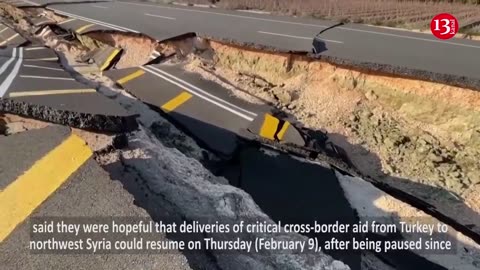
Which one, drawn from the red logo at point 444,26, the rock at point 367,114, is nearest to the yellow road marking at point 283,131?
the rock at point 367,114

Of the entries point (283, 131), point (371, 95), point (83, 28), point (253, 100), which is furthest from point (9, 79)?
point (371, 95)

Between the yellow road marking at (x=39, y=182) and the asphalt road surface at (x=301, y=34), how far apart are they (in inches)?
290

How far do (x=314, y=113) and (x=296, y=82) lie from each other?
1.16m

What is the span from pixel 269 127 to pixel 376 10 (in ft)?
37.2

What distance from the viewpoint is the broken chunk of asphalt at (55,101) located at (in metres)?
5.46

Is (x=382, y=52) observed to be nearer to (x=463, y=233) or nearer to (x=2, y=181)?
(x=463, y=233)

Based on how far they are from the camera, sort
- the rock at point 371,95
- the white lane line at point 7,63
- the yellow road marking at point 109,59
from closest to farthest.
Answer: the white lane line at point 7,63 < the rock at point 371,95 < the yellow road marking at point 109,59

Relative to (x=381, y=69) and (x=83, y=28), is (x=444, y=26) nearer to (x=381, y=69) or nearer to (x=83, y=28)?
(x=381, y=69)

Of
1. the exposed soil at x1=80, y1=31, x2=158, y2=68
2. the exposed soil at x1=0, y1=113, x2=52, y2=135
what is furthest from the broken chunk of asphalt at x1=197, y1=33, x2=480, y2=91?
the exposed soil at x1=0, y1=113, x2=52, y2=135

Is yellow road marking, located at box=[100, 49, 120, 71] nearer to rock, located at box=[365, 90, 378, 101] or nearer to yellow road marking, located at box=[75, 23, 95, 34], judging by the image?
yellow road marking, located at box=[75, 23, 95, 34]

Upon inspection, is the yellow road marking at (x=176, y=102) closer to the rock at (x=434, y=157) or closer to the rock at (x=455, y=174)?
the rock at (x=434, y=157)

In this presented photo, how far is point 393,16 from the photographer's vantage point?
15.9 metres

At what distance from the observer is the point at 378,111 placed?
959cm

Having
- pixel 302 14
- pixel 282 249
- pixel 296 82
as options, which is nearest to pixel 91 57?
pixel 296 82
